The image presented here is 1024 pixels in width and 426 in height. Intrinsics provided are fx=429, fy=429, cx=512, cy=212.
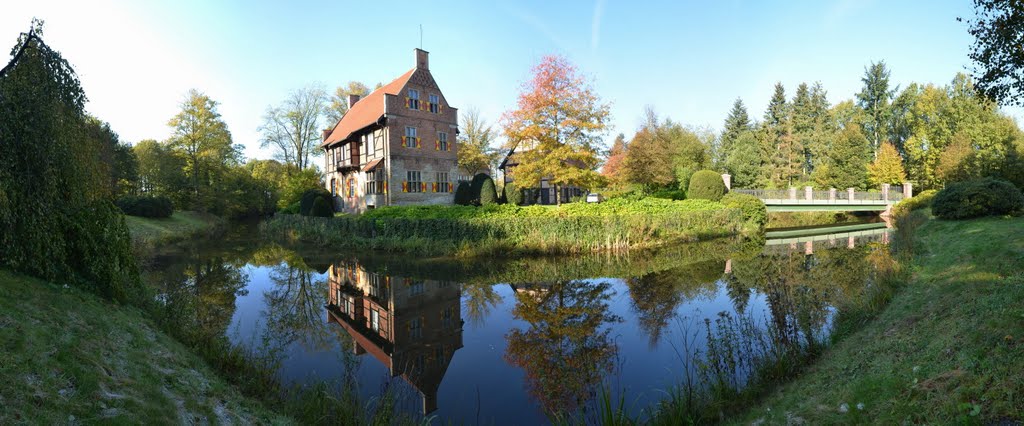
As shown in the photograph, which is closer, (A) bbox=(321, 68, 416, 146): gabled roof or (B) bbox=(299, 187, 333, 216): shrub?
(A) bbox=(321, 68, 416, 146): gabled roof

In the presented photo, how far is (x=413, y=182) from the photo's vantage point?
28562 millimetres

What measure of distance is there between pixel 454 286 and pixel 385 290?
1.95m

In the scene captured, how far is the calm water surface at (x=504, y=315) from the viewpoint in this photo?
6.29 m

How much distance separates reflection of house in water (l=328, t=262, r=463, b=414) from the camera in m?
7.09

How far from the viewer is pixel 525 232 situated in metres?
17.5

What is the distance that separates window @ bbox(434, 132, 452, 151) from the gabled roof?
162 inches

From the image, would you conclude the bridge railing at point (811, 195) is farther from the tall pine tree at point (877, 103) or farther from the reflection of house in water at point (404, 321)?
the reflection of house in water at point (404, 321)

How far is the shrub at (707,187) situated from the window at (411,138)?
62.2ft

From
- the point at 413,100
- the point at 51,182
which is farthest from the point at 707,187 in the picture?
the point at 51,182

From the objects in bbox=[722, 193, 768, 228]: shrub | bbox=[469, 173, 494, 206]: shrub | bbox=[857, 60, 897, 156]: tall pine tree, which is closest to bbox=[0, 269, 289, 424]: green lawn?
bbox=[469, 173, 494, 206]: shrub

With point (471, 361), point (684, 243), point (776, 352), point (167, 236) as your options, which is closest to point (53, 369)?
point (471, 361)

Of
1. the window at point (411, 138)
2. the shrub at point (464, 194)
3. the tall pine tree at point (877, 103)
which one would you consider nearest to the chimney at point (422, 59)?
the window at point (411, 138)

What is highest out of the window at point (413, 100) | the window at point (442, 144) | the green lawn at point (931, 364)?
the window at point (413, 100)

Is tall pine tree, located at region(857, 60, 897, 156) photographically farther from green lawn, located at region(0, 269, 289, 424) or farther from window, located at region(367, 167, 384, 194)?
green lawn, located at region(0, 269, 289, 424)
